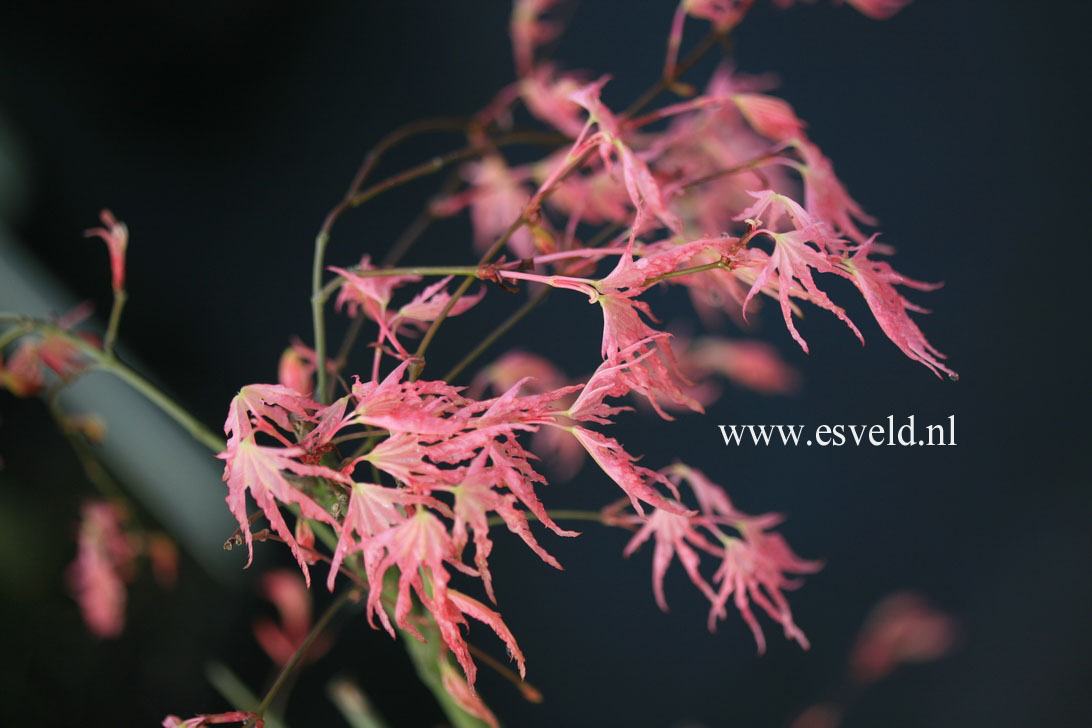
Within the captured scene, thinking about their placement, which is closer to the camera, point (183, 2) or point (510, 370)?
point (510, 370)

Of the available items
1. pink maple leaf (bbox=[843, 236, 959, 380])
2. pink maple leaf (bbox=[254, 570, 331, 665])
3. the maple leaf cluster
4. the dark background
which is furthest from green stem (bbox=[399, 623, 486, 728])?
the dark background

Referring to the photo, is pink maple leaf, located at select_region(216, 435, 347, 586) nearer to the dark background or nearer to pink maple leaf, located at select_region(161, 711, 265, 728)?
pink maple leaf, located at select_region(161, 711, 265, 728)

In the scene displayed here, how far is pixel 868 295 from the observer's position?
282mm

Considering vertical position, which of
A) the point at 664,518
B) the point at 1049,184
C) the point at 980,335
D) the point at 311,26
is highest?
the point at 311,26

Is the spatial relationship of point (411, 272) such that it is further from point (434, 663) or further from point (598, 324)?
point (598, 324)

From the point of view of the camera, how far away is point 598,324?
1.12 m

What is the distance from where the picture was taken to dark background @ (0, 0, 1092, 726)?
95 cm

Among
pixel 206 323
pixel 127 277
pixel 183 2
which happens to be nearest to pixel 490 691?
pixel 206 323

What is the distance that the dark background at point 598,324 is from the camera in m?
0.95

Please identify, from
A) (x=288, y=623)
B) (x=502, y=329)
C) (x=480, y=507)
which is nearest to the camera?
(x=480, y=507)

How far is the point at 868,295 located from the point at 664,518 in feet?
0.51

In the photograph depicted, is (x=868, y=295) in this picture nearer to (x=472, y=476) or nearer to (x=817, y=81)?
(x=472, y=476)

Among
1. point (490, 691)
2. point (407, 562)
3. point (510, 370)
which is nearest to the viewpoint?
point (407, 562)

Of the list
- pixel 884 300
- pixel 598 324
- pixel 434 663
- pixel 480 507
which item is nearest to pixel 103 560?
pixel 434 663
